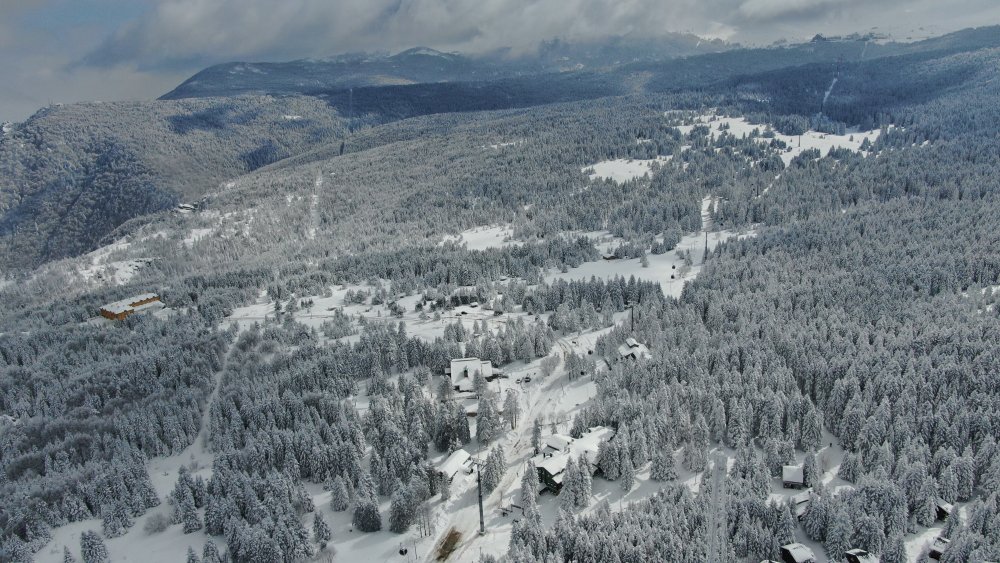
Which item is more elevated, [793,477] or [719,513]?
[719,513]

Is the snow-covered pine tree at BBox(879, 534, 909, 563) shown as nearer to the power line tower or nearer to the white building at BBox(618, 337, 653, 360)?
the power line tower

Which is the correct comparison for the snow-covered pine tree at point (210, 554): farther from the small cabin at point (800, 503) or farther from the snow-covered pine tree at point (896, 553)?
the snow-covered pine tree at point (896, 553)

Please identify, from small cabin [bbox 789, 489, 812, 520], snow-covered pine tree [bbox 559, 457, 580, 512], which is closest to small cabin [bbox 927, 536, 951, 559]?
small cabin [bbox 789, 489, 812, 520]

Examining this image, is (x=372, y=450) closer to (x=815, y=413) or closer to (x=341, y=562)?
(x=341, y=562)

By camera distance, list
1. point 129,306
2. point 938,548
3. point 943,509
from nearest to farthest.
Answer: point 938,548 → point 943,509 → point 129,306

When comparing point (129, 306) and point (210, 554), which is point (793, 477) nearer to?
point (210, 554)

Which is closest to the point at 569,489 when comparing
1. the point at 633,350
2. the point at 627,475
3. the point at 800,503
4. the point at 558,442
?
the point at 627,475
